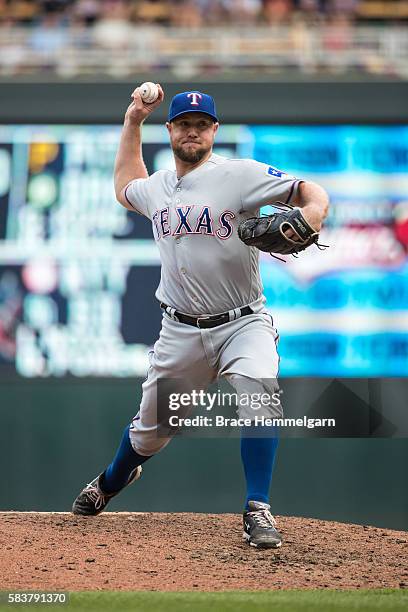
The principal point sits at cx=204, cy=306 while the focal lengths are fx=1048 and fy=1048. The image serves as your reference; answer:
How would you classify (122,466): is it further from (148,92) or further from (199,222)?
(148,92)

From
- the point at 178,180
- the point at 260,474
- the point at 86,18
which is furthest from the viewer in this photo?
the point at 86,18

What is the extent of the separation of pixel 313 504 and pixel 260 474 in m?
2.82

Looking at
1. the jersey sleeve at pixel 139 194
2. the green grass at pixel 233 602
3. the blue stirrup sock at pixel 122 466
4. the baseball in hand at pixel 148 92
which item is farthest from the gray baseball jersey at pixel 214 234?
the green grass at pixel 233 602

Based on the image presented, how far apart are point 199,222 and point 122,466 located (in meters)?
1.07

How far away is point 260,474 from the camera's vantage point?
3.82 metres

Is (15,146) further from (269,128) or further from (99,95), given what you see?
(269,128)

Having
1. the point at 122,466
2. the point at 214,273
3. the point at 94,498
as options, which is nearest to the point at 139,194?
the point at 214,273

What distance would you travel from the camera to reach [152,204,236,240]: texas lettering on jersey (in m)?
3.93

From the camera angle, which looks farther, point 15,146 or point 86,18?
point 86,18

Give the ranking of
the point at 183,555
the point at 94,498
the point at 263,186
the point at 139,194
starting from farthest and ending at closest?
the point at 94,498, the point at 139,194, the point at 263,186, the point at 183,555

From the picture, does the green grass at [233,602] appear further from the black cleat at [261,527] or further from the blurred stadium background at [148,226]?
the blurred stadium background at [148,226]

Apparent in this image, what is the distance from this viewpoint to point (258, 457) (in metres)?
3.79

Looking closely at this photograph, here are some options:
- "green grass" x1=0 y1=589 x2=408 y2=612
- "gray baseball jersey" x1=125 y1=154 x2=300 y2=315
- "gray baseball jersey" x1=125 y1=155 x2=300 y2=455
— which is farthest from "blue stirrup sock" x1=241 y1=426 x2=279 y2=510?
"green grass" x1=0 y1=589 x2=408 y2=612

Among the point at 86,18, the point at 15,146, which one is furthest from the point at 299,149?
the point at 86,18
